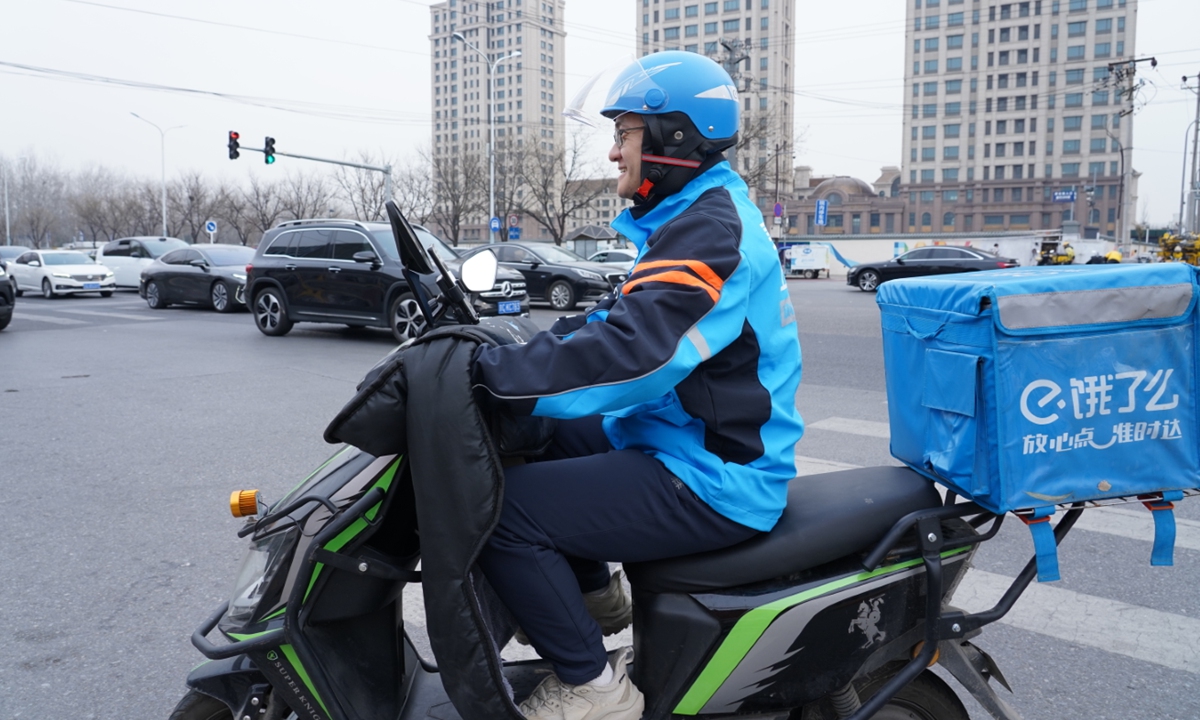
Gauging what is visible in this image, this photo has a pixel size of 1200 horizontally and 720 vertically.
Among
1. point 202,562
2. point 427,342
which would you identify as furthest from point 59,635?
point 427,342

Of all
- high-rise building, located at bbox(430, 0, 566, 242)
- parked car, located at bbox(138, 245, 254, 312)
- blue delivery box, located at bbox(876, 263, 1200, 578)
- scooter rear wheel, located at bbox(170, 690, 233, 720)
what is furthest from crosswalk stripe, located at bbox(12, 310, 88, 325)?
high-rise building, located at bbox(430, 0, 566, 242)

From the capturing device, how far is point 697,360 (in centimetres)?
179

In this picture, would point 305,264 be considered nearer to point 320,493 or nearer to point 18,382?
point 18,382

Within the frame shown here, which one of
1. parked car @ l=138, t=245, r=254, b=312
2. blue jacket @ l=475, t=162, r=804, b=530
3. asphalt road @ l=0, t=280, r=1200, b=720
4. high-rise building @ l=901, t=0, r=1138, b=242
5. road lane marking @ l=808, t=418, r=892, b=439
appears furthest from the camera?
high-rise building @ l=901, t=0, r=1138, b=242

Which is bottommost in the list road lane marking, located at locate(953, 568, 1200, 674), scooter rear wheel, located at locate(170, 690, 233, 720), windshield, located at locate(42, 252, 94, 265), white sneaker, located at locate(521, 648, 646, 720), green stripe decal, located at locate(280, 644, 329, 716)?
road lane marking, located at locate(953, 568, 1200, 674)

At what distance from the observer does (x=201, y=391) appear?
8617 mm

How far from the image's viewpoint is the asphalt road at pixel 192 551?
299 centimetres

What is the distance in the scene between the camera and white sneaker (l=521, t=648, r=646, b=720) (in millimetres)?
1926

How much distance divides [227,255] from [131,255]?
9.70 metres

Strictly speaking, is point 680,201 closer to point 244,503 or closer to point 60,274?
point 244,503

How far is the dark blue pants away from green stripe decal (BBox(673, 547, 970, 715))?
17 cm

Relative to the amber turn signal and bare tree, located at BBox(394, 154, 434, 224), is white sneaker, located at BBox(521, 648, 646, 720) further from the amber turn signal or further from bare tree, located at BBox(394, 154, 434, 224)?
bare tree, located at BBox(394, 154, 434, 224)

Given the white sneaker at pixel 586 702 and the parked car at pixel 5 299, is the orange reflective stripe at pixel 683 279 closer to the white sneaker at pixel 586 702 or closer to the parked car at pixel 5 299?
the white sneaker at pixel 586 702

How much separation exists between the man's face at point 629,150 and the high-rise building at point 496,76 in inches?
2428
